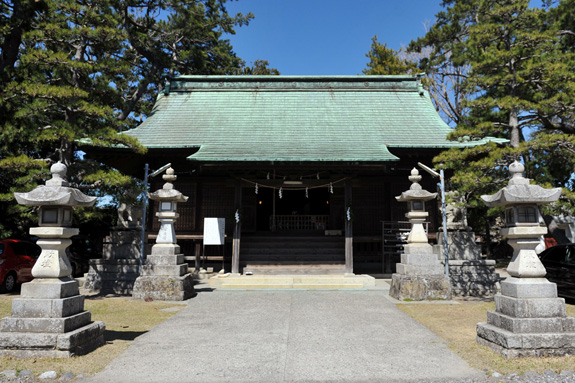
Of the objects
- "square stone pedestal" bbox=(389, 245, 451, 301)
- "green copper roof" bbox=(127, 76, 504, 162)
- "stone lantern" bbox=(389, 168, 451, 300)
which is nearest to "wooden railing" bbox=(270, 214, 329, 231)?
"green copper roof" bbox=(127, 76, 504, 162)

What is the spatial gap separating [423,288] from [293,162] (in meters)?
5.45

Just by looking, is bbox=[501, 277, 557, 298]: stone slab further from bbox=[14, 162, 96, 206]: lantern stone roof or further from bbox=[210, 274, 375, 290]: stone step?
bbox=[14, 162, 96, 206]: lantern stone roof

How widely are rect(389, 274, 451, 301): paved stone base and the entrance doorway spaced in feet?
21.1

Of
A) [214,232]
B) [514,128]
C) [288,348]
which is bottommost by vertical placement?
[288,348]

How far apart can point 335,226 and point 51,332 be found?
424 inches

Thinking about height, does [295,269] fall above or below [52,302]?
below

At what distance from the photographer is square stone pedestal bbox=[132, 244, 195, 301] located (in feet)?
28.4

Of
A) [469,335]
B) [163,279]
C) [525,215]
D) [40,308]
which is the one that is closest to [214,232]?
[163,279]

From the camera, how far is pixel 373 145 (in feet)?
40.1

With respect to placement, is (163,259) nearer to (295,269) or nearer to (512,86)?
(295,269)

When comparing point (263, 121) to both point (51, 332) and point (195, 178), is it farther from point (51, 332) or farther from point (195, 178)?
point (51, 332)

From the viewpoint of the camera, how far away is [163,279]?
872 centimetres

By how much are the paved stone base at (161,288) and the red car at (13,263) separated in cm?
449

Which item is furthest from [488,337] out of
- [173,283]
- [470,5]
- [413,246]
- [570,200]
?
[470,5]
